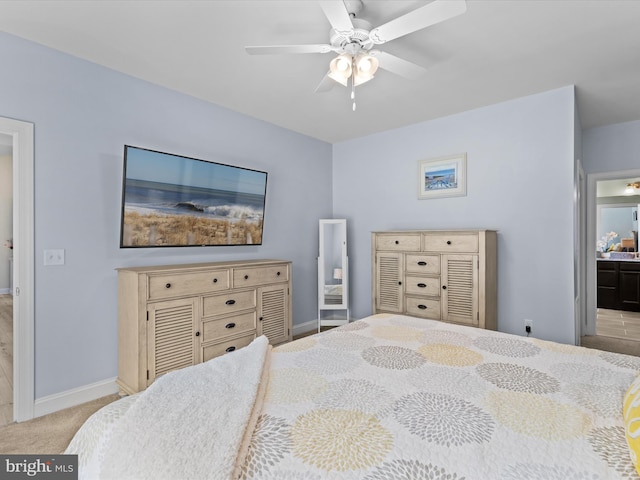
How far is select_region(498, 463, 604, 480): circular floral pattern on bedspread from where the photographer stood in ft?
2.74

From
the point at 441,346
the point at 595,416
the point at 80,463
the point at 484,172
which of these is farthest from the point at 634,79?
the point at 80,463

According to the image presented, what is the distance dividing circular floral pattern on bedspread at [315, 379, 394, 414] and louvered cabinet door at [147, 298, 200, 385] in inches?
70.7

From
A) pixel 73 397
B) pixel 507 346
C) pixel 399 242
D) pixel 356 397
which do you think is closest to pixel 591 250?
pixel 399 242

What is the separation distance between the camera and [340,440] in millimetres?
981

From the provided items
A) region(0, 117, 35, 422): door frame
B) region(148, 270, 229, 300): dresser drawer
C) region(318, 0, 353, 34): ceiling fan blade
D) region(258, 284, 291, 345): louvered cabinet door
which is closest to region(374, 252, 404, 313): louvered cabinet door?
region(258, 284, 291, 345): louvered cabinet door

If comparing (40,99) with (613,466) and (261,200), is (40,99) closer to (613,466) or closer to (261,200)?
(261,200)

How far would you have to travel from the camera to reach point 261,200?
387 centimetres

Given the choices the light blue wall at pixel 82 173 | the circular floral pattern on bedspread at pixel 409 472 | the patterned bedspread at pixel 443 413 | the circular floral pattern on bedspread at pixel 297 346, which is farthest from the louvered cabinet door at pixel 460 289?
the circular floral pattern on bedspread at pixel 409 472

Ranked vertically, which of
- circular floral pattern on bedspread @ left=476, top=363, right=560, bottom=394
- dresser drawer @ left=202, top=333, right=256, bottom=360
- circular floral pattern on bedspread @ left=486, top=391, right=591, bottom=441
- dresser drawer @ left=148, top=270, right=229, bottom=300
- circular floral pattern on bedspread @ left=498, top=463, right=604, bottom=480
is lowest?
dresser drawer @ left=202, top=333, right=256, bottom=360

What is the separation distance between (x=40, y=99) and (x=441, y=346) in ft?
10.3

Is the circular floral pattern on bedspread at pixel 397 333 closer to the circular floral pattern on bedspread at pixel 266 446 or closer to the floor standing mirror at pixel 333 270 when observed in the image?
the circular floral pattern on bedspread at pixel 266 446

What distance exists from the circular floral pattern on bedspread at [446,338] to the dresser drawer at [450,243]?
1.48 meters

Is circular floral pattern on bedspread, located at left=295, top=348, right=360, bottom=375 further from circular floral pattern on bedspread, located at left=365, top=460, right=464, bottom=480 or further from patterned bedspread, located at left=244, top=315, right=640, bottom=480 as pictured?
circular floral pattern on bedspread, located at left=365, top=460, right=464, bottom=480

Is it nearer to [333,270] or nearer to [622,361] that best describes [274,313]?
[333,270]
